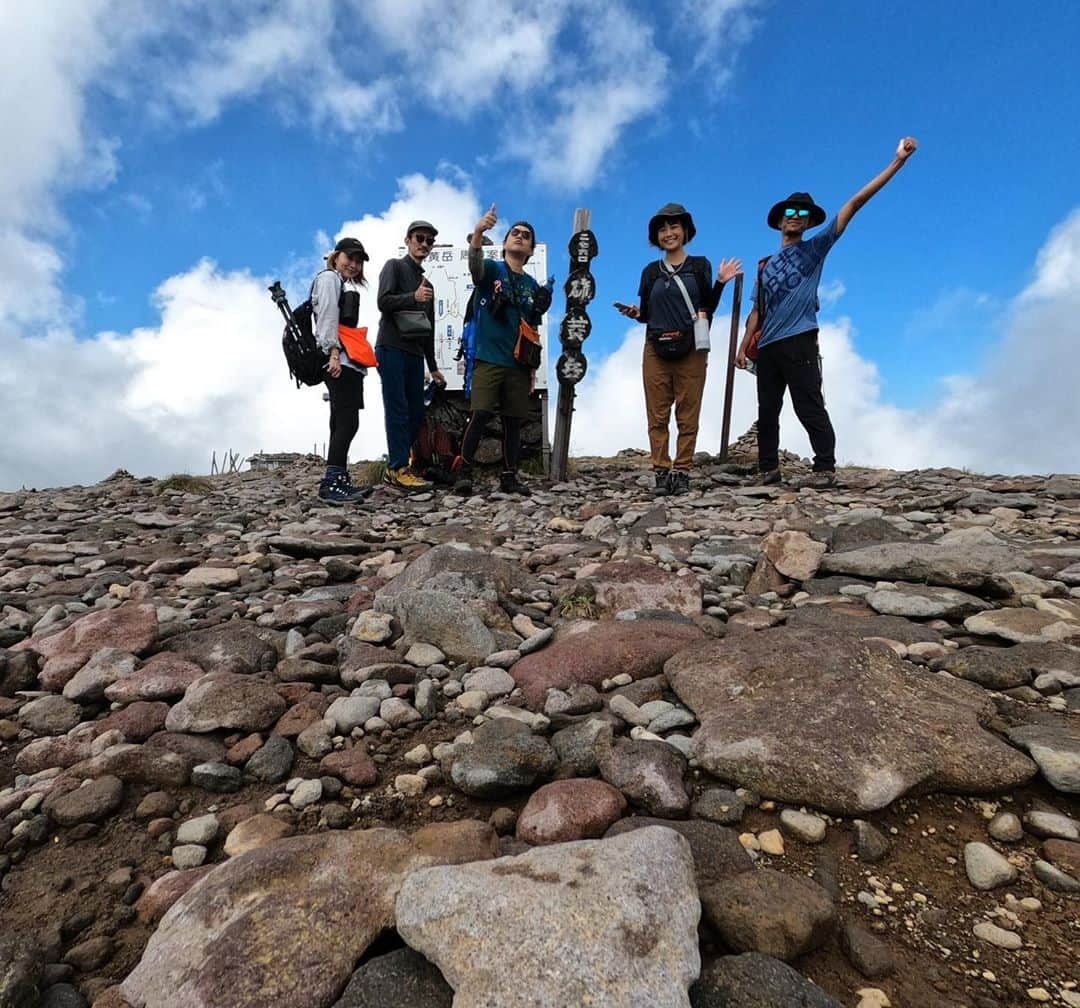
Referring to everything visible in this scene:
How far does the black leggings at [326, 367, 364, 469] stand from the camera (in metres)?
7.71

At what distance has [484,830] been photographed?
1.93 metres

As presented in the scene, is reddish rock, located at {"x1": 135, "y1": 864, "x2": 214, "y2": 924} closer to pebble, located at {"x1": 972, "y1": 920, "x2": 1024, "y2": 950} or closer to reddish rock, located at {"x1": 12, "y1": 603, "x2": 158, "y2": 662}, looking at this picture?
reddish rock, located at {"x1": 12, "y1": 603, "x2": 158, "y2": 662}

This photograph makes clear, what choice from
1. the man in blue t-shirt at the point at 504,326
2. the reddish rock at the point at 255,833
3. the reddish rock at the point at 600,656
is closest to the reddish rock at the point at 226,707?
the reddish rock at the point at 255,833

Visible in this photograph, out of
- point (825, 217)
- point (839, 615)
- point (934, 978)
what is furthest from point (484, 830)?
point (825, 217)

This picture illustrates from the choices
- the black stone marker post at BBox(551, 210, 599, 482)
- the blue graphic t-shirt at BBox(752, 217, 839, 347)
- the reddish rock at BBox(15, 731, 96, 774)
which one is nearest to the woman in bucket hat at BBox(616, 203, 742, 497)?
the blue graphic t-shirt at BBox(752, 217, 839, 347)

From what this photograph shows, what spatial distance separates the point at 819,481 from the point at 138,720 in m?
7.31

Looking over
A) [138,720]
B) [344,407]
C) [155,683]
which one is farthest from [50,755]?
[344,407]

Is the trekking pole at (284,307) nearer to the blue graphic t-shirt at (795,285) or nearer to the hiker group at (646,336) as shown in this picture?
the hiker group at (646,336)

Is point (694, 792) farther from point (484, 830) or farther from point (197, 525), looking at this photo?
point (197, 525)

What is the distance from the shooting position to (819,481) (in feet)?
26.0

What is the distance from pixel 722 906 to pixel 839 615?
2281 millimetres

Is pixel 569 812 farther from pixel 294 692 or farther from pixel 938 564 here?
pixel 938 564

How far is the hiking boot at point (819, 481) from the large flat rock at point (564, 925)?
A: 695 centimetres

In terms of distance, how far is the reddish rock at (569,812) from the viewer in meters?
1.97
